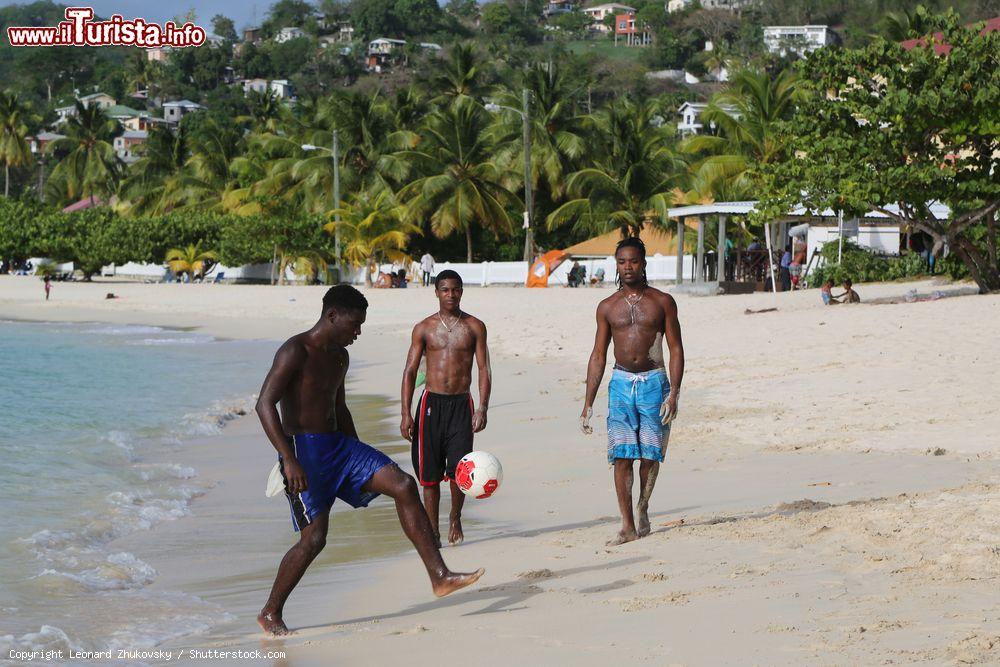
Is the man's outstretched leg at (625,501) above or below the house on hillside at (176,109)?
below

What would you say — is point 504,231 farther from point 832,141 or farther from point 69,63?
point 69,63

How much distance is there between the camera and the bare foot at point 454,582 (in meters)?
5.46

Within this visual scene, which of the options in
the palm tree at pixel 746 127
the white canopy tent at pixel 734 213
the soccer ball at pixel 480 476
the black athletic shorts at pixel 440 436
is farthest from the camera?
the palm tree at pixel 746 127

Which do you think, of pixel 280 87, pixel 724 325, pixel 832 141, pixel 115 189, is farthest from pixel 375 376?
pixel 280 87

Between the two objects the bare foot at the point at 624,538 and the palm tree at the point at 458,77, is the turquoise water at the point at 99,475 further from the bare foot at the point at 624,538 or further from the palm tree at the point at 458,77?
the palm tree at the point at 458,77

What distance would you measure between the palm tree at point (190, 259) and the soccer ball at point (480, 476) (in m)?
46.1

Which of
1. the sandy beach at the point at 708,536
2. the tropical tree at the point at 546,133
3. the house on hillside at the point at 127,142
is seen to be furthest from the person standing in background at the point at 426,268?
the house on hillside at the point at 127,142

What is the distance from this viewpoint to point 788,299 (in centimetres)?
2539

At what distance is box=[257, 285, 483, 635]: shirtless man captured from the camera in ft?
17.7

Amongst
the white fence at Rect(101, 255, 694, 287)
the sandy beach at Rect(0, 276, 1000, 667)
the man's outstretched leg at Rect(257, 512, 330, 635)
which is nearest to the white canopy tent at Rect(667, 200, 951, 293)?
the white fence at Rect(101, 255, 694, 287)

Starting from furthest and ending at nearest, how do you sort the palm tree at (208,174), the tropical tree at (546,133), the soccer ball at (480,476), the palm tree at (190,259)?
the palm tree at (208,174)
the palm tree at (190,259)
the tropical tree at (546,133)
the soccer ball at (480,476)

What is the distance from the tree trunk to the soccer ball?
17147 millimetres

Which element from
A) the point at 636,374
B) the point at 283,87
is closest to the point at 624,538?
the point at 636,374

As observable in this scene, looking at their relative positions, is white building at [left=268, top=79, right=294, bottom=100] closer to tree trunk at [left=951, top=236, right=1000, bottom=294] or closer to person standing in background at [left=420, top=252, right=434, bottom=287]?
person standing in background at [left=420, top=252, right=434, bottom=287]
